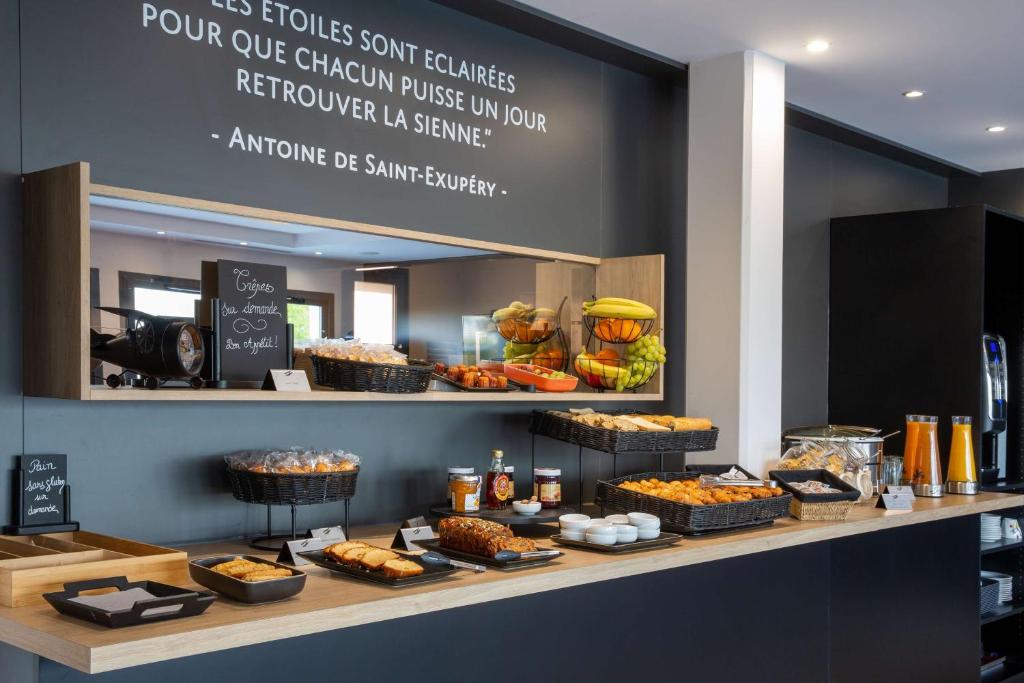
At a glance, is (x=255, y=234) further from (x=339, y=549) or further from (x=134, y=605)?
(x=134, y=605)

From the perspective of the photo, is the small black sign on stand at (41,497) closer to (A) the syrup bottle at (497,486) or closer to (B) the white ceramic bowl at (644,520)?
(A) the syrup bottle at (497,486)

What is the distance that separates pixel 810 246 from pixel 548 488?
2.56 meters

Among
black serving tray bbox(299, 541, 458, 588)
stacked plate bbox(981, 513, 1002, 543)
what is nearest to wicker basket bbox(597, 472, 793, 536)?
black serving tray bbox(299, 541, 458, 588)

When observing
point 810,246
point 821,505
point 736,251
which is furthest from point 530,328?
point 810,246

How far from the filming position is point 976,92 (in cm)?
453

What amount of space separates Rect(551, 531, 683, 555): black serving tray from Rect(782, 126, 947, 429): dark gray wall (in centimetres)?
231

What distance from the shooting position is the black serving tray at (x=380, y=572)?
220 centimetres

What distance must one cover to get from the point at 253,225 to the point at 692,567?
1818 millimetres

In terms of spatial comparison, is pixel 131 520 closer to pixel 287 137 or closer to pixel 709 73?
pixel 287 137

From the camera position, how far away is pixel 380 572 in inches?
88.0

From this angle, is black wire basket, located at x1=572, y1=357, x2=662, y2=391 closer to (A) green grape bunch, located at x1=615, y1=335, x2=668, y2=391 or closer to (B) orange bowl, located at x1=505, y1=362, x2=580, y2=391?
(A) green grape bunch, located at x1=615, y1=335, x2=668, y2=391

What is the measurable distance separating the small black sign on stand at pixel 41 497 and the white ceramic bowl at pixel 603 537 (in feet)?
4.33

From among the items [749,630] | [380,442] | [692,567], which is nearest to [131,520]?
[380,442]

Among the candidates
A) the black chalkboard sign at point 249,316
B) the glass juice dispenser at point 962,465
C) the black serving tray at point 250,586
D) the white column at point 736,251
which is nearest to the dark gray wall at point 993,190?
the glass juice dispenser at point 962,465
